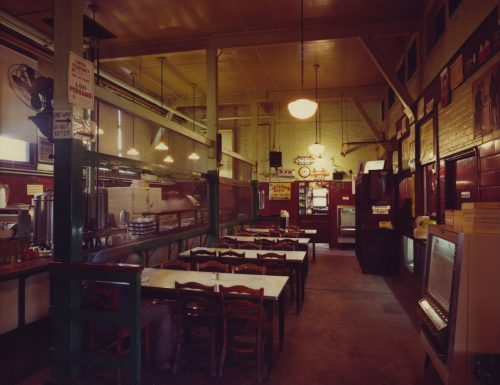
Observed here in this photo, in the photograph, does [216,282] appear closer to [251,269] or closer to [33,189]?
[251,269]

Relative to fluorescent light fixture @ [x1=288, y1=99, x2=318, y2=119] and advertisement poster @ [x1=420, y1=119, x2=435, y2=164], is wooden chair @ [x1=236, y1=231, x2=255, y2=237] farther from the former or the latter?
advertisement poster @ [x1=420, y1=119, x2=435, y2=164]

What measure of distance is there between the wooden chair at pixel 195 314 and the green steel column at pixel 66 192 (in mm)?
891

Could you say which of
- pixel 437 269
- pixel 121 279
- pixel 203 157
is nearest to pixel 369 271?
pixel 203 157

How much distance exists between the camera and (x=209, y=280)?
152 inches

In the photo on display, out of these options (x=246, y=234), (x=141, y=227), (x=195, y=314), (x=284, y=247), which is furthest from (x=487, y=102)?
(x=246, y=234)

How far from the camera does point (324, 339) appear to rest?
13.9 feet

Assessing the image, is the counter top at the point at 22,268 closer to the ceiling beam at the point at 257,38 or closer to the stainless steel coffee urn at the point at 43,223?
the stainless steel coffee urn at the point at 43,223

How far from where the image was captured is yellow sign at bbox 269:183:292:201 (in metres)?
13.2

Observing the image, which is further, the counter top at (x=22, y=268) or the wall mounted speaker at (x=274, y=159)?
the wall mounted speaker at (x=274, y=159)

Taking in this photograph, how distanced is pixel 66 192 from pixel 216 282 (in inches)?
68.5

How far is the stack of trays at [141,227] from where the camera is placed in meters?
4.86

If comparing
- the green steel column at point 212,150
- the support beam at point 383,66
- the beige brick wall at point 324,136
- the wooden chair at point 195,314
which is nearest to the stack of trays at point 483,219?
the wooden chair at point 195,314

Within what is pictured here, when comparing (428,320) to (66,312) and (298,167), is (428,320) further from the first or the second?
(298,167)

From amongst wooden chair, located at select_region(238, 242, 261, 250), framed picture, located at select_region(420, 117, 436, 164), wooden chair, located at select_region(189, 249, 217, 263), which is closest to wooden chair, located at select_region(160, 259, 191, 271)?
wooden chair, located at select_region(189, 249, 217, 263)
